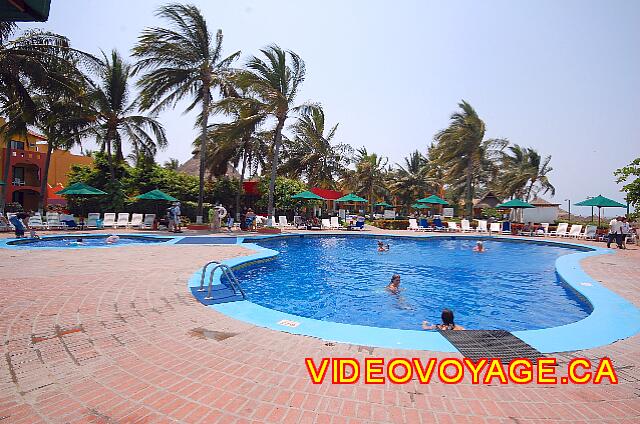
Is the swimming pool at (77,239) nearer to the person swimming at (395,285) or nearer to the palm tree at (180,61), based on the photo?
the palm tree at (180,61)

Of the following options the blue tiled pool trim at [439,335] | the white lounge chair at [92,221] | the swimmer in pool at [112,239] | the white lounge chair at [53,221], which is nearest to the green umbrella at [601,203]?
the blue tiled pool trim at [439,335]

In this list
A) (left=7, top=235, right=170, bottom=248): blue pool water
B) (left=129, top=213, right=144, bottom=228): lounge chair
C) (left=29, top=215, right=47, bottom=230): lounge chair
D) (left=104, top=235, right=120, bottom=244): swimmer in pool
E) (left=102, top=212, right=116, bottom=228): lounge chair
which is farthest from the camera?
(left=129, top=213, right=144, bottom=228): lounge chair

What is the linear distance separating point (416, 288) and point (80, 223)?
1825cm

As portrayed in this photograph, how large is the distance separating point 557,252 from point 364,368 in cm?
1599

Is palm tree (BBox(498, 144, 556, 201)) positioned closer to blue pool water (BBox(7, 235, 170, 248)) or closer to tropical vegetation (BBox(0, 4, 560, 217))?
tropical vegetation (BBox(0, 4, 560, 217))

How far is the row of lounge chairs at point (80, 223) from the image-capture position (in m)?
16.6

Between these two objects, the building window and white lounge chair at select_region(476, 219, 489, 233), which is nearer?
white lounge chair at select_region(476, 219, 489, 233)

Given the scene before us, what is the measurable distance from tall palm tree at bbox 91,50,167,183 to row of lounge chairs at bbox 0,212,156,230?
3702 millimetres

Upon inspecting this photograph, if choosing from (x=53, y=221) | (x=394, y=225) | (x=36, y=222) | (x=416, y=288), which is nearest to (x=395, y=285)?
(x=416, y=288)

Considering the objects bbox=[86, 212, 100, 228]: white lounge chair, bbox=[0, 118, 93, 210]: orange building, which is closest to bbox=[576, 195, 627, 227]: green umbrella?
bbox=[86, 212, 100, 228]: white lounge chair

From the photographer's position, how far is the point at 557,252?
603 inches

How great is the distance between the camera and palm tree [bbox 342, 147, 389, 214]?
118 feet

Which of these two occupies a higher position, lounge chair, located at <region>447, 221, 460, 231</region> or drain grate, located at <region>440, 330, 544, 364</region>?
lounge chair, located at <region>447, 221, 460, 231</region>

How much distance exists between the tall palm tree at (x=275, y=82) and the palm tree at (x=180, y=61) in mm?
1963
